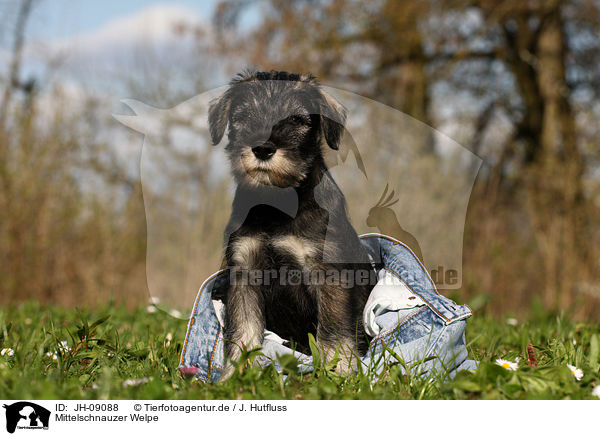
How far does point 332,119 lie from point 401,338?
1215 mm

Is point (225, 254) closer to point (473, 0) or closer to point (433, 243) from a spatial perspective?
point (433, 243)

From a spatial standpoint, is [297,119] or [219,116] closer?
[297,119]

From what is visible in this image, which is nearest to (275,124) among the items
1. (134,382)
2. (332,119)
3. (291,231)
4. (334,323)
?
(332,119)

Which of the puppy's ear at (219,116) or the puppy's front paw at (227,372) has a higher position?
the puppy's ear at (219,116)

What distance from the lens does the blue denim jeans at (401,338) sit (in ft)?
8.23

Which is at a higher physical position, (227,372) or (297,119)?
(297,119)

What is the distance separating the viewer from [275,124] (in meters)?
2.62

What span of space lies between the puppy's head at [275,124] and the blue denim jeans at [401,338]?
2.33 ft

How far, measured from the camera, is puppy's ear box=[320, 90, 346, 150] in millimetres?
2783

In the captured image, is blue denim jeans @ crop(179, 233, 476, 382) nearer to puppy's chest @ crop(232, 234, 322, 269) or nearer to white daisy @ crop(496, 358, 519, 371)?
white daisy @ crop(496, 358, 519, 371)
